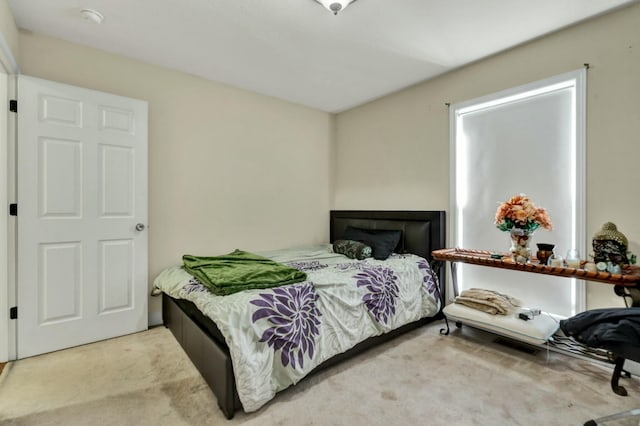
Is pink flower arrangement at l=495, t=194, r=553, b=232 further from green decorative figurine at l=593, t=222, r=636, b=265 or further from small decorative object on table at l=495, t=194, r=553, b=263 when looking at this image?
green decorative figurine at l=593, t=222, r=636, b=265

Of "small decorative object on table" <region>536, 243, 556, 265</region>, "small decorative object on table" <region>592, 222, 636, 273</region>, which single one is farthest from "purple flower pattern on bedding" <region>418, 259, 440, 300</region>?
"small decorative object on table" <region>592, 222, 636, 273</region>

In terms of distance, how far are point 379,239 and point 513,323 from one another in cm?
135

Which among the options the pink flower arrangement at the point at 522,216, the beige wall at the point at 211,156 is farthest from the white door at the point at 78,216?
the pink flower arrangement at the point at 522,216

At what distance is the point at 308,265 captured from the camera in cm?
274

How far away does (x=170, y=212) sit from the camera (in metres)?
2.97

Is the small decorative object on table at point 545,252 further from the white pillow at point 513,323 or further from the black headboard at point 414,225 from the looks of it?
the black headboard at point 414,225

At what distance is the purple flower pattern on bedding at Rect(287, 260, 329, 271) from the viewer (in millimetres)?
2614

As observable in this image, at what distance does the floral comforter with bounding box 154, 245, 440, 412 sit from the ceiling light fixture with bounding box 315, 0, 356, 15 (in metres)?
1.86

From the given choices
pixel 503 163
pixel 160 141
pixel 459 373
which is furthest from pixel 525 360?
pixel 160 141

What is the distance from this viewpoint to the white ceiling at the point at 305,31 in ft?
6.77

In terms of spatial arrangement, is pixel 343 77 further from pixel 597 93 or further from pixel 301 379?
pixel 301 379

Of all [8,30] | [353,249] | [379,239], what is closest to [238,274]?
[353,249]

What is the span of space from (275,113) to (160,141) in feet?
4.54

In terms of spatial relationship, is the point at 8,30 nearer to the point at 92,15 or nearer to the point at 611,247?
the point at 92,15
